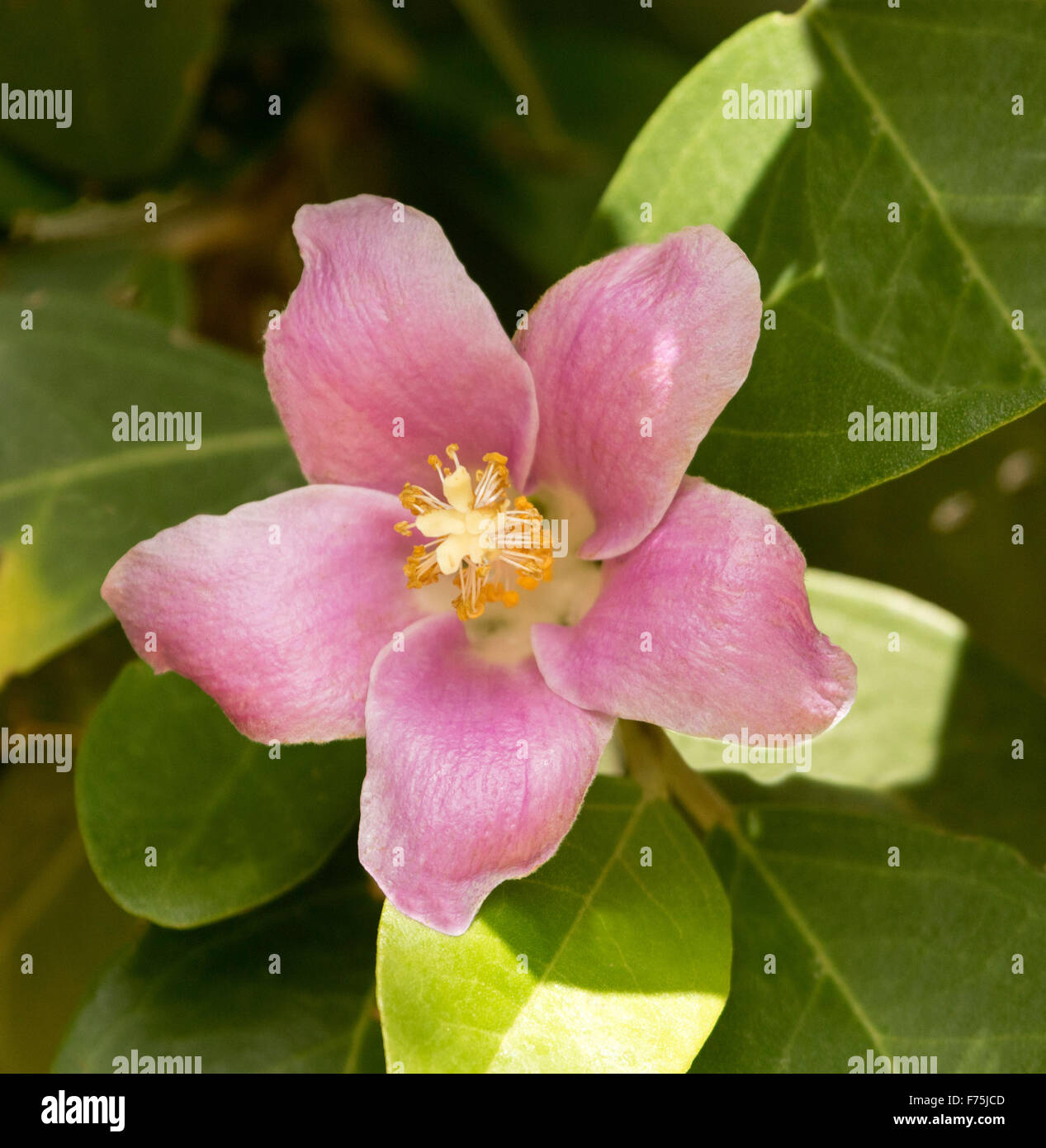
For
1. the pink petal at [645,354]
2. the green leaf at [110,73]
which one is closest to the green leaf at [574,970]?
the pink petal at [645,354]

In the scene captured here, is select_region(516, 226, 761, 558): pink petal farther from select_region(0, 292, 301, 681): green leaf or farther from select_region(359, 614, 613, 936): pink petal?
select_region(0, 292, 301, 681): green leaf

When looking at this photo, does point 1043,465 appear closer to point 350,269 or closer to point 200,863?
point 350,269

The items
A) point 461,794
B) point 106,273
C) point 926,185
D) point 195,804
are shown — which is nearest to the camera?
point 461,794

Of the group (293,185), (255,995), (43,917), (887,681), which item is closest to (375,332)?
(255,995)

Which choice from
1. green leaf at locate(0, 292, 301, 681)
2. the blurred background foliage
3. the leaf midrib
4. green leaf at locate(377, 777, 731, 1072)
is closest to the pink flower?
green leaf at locate(377, 777, 731, 1072)

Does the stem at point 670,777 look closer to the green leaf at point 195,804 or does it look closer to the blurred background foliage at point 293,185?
the green leaf at point 195,804

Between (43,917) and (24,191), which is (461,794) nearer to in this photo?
(43,917)
